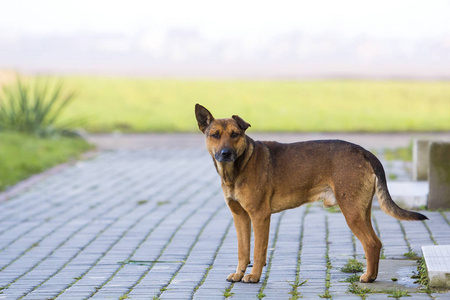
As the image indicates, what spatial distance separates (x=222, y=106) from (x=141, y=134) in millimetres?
6871

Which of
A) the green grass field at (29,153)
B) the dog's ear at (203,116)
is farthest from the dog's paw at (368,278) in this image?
the green grass field at (29,153)

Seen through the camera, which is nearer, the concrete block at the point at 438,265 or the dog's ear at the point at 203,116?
the concrete block at the point at 438,265

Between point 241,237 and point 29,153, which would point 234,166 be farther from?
point 29,153

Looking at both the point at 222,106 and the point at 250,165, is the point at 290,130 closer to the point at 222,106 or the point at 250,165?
the point at 222,106

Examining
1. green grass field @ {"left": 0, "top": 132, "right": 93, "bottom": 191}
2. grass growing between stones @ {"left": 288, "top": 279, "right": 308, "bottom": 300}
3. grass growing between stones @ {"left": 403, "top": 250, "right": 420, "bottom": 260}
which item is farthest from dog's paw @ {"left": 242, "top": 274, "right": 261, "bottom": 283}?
green grass field @ {"left": 0, "top": 132, "right": 93, "bottom": 191}

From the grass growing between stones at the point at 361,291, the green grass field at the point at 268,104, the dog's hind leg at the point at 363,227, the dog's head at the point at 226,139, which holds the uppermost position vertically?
the dog's head at the point at 226,139

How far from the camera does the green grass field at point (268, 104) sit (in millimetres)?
23234

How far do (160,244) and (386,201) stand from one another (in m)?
2.72

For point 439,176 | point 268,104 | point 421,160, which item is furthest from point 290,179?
point 268,104

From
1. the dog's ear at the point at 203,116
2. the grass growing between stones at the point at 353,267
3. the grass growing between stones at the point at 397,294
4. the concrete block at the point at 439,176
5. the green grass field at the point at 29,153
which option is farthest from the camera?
the green grass field at the point at 29,153

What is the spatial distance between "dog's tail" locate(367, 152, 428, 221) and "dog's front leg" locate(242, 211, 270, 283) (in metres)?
0.85

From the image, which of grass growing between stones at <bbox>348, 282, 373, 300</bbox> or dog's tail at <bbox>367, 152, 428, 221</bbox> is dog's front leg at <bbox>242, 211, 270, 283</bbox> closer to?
grass growing between stones at <bbox>348, 282, 373, 300</bbox>

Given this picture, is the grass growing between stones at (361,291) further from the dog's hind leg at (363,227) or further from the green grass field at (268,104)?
the green grass field at (268,104)

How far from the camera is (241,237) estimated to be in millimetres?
5746
